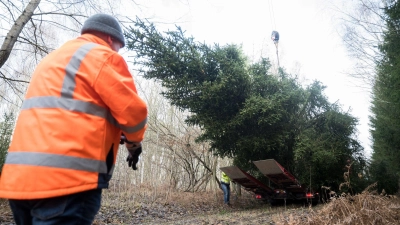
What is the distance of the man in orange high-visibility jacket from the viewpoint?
60.2 inches

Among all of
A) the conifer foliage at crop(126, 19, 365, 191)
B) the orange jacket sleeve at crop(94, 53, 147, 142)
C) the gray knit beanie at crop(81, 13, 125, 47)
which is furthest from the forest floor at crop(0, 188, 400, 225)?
the gray knit beanie at crop(81, 13, 125, 47)

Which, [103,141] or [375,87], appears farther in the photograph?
[375,87]

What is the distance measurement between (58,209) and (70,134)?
1.21 ft

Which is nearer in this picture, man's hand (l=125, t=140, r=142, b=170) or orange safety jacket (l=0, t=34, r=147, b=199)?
orange safety jacket (l=0, t=34, r=147, b=199)

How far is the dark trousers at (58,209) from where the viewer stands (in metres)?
1.51

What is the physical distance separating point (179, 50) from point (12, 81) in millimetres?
5209

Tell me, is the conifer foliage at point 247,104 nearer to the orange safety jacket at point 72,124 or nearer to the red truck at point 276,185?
the red truck at point 276,185

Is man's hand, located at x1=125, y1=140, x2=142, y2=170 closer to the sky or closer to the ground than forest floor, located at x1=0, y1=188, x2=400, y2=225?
closer to the sky

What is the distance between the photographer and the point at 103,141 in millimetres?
1690

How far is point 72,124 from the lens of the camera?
5.30ft

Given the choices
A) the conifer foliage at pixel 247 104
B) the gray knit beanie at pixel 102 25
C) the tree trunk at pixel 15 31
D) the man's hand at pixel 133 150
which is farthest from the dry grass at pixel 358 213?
the conifer foliage at pixel 247 104

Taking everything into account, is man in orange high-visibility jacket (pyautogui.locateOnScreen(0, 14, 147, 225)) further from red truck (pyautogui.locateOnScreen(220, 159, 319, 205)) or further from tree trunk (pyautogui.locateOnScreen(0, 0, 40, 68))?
red truck (pyautogui.locateOnScreen(220, 159, 319, 205))

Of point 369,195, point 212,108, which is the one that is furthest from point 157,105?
point 369,195

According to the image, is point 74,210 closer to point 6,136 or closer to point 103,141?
point 103,141
